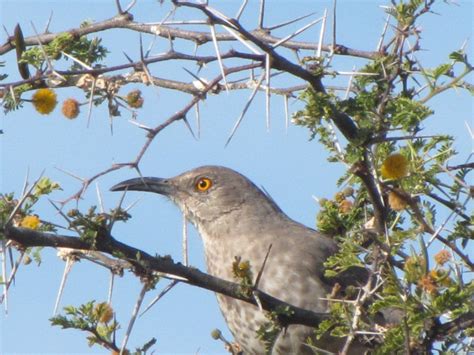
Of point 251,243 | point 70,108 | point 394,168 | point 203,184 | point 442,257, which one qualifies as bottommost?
point 442,257

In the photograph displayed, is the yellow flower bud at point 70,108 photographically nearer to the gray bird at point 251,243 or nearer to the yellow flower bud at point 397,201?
the gray bird at point 251,243

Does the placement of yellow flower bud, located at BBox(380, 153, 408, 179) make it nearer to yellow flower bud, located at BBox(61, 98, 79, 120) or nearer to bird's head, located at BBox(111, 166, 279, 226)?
yellow flower bud, located at BBox(61, 98, 79, 120)

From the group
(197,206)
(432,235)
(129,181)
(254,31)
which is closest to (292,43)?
(254,31)

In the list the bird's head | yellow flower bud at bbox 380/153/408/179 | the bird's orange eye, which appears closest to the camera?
yellow flower bud at bbox 380/153/408/179

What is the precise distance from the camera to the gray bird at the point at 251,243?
6375mm

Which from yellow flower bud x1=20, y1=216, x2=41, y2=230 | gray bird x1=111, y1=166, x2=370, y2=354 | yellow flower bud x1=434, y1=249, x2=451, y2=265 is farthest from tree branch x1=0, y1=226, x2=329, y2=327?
gray bird x1=111, y1=166, x2=370, y2=354

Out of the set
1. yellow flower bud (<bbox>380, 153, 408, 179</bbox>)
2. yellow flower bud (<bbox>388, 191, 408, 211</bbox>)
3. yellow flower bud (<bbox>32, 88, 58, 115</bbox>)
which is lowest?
yellow flower bud (<bbox>388, 191, 408, 211</bbox>)

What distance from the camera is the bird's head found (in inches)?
315

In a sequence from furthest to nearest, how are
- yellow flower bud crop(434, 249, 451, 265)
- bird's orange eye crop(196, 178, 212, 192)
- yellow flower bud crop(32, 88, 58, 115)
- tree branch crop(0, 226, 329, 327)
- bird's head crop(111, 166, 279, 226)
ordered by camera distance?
bird's orange eye crop(196, 178, 212, 192), bird's head crop(111, 166, 279, 226), yellow flower bud crop(32, 88, 58, 115), yellow flower bud crop(434, 249, 451, 265), tree branch crop(0, 226, 329, 327)

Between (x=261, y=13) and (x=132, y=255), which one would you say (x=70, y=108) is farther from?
(x=132, y=255)

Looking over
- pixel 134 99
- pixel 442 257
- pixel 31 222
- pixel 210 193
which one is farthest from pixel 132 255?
pixel 210 193

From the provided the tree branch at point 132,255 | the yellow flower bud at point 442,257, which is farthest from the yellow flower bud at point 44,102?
the yellow flower bud at point 442,257

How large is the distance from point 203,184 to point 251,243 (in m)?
1.09

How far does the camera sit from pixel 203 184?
8266 mm
